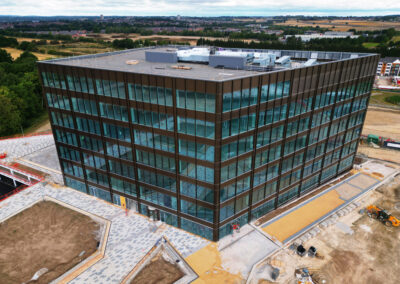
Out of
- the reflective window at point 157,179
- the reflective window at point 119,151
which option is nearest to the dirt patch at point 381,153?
the reflective window at point 157,179

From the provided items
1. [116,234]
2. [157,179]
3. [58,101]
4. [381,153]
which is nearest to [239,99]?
[157,179]

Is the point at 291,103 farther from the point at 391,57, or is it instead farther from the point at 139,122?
the point at 391,57

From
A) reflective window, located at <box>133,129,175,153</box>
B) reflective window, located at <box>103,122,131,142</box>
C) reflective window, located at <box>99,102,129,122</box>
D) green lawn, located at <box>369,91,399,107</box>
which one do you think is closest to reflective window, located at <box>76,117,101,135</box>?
reflective window, located at <box>103,122,131,142</box>

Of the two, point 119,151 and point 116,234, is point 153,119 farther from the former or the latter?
point 116,234

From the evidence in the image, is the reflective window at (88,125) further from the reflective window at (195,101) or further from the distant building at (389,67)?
the distant building at (389,67)

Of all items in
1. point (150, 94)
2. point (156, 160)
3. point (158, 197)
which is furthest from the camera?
point (158, 197)

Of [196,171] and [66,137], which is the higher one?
[66,137]

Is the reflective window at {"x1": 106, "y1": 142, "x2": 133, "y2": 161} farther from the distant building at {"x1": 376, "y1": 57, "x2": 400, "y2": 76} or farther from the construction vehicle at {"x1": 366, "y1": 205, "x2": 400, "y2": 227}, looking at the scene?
the distant building at {"x1": 376, "y1": 57, "x2": 400, "y2": 76}
